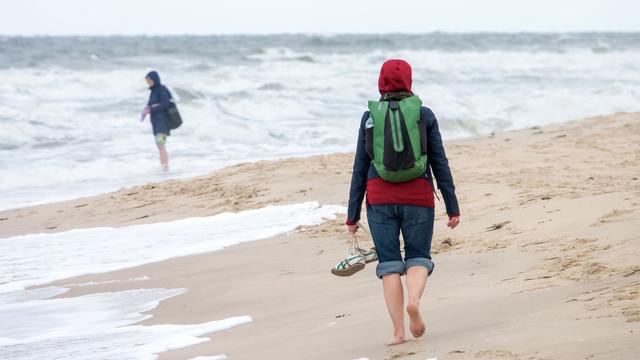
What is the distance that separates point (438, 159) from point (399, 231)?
0.38 m

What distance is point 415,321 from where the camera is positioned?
4.47 m

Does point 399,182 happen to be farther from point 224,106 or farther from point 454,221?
point 224,106

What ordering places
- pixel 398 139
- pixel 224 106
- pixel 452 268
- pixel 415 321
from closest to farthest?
pixel 398 139 → pixel 415 321 → pixel 452 268 → pixel 224 106

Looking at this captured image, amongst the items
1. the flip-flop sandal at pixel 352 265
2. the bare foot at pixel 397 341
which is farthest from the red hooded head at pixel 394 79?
the bare foot at pixel 397 341

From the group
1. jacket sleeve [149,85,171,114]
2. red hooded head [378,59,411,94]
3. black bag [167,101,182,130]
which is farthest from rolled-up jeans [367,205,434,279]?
jacket sleeve [149,85,171,114]

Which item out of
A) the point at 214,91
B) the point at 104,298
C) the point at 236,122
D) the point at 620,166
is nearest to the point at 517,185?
the point at 620,166

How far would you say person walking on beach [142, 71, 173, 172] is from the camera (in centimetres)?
1401

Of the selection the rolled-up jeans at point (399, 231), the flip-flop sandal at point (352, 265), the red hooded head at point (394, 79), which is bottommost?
the flip-flop sandal at point (352, 265)

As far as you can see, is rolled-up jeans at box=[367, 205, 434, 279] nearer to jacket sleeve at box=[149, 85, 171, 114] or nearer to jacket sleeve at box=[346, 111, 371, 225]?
jacket sleeve at box=[346, 111, 371, 225]

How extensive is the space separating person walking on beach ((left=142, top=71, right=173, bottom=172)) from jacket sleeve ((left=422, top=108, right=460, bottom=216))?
9.74 metres

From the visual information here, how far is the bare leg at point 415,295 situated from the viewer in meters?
4.43

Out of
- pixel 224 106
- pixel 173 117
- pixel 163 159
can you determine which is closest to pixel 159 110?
pixel 173 117

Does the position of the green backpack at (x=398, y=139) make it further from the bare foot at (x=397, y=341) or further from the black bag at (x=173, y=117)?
the black bag at (x=173, y=117)

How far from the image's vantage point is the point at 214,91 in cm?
2553
